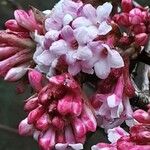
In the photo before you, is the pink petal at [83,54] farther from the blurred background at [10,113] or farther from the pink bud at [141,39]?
the blurred background at [10,113]

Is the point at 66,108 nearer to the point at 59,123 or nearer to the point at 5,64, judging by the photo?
the point at 59,123

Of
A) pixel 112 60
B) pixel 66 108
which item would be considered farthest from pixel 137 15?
pixel 66 108

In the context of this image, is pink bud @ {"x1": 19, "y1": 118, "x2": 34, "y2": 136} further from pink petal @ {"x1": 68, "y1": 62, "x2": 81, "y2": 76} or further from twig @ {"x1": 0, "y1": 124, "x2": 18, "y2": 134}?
twig @ {"x1": 0, "y1": 124, "x2": 18, "y2": 134}

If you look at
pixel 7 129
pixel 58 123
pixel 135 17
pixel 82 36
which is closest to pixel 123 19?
pixel 135 17

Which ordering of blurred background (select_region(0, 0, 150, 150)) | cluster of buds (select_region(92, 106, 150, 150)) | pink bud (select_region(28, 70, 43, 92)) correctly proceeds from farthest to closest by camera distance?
1. blurred background (select_region(0, 0, 150, 150))
2. pink bud (select_region(28, 70, 43, 92))
3. cluster of buds (select_region(92, 106, 150, 150))

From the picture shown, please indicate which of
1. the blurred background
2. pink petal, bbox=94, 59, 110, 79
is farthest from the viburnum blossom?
the blurred background

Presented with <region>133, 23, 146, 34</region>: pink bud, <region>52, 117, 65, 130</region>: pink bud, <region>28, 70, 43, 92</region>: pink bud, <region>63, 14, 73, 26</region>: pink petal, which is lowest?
<region>52, 117, 65, 130</region>: pink bud
